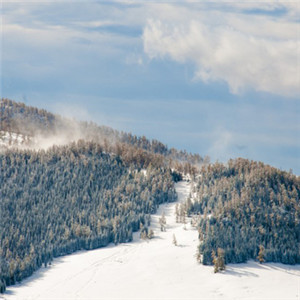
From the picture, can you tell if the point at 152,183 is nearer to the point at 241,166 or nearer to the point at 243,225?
the point at 241,166

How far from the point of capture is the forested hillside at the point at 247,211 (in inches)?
4235

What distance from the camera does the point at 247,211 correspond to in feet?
400

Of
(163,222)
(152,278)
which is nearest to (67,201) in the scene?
(163,222)

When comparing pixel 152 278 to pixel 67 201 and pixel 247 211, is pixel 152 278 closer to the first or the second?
pixel 247 211

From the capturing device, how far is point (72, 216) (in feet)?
418

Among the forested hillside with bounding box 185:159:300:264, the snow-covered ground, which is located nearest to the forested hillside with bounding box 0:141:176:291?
the snow-covered ground

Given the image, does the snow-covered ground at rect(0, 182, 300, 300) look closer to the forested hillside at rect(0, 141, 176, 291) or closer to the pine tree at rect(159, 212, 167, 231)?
the forested hillside at rect(0, 141, 176, 291)

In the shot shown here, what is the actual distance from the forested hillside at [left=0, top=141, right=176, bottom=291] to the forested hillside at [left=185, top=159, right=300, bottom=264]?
13.0 meters

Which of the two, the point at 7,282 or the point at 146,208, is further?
the point at 146,208

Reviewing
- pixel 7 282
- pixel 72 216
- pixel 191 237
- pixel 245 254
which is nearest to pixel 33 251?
pixel 7 282

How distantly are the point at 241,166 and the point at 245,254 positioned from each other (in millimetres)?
48691

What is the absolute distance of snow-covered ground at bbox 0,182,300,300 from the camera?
307ft

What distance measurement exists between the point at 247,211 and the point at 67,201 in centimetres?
4493

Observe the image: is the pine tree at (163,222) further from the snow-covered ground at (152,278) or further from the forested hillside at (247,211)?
the snow-covered ground at (152,278)
